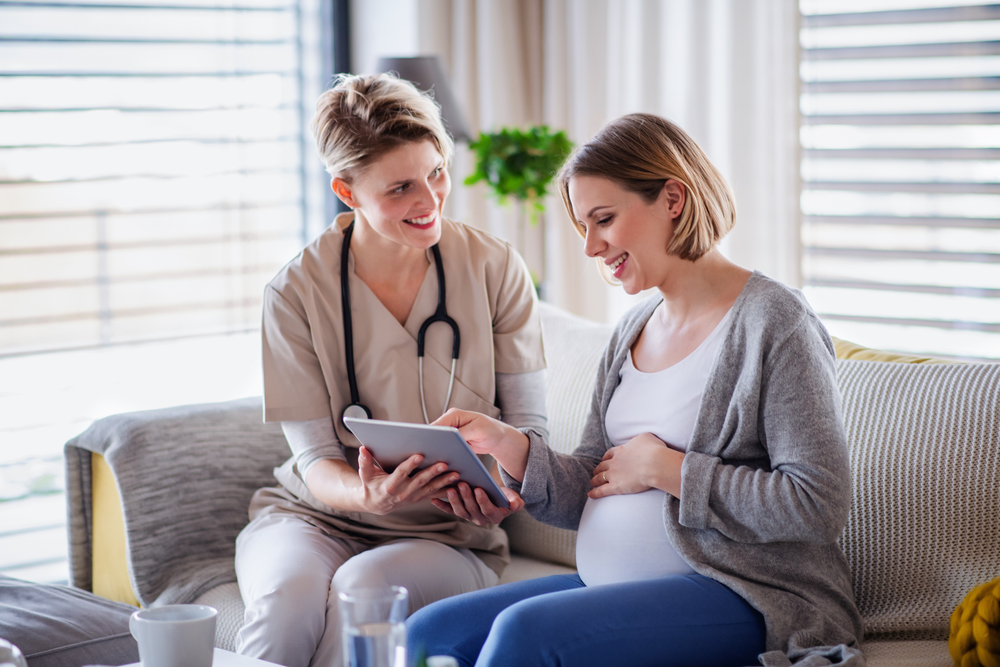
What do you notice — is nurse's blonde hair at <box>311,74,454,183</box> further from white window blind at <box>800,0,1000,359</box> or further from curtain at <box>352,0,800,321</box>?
white window blind at <box>800,0,1000,359</box>

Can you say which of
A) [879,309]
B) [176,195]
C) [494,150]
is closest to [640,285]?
[494,150]

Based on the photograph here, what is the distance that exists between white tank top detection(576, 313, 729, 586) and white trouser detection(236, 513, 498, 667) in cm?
28

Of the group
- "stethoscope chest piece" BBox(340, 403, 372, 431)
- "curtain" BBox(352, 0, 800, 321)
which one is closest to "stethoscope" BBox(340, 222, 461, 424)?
"stethoscope chest piece" BBox(340, 403, 372, 431)

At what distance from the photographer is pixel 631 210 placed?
4.43ft

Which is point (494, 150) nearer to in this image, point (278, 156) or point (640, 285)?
point (278, 156)

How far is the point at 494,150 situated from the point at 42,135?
1349 mm

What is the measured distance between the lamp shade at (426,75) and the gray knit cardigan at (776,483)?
1578mm

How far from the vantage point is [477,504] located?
1.43 metres

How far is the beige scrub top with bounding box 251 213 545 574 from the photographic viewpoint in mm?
1624

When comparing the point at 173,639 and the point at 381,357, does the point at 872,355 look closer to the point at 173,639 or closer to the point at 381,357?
the point at 381,357

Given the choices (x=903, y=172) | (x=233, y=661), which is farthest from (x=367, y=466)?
(x=903, y=172)

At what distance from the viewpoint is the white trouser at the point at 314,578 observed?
4.58 feet

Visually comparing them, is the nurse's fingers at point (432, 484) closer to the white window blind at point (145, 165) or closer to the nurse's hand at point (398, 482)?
the nurse's hand at point (398, 482)

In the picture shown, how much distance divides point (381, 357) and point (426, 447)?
1.24 feet
